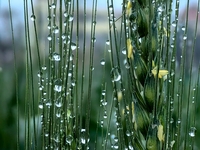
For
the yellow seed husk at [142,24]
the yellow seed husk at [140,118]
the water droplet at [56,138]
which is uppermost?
the yellow seed husk at [142,24]

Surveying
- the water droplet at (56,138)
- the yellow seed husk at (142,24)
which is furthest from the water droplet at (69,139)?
the yellow seed husk at (142,24)

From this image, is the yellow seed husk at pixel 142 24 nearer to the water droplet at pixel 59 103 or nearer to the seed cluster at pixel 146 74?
the seed cluster at pixel 146 74

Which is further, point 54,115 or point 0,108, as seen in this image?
point 0,108

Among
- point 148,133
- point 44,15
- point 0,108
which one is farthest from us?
point 0,108

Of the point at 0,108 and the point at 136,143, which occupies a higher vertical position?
the point at 136,143

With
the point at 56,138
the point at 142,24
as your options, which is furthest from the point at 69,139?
the point at 142,24

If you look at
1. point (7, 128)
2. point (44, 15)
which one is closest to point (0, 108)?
point (7, 128)

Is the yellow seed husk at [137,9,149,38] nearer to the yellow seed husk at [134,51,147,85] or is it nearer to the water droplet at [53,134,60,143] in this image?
the yellow seed husk at [134,51,147,85]

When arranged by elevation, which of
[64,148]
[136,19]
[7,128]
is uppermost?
[136,19]

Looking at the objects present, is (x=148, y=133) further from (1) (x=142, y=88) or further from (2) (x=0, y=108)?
(2) (x=0, y=108)

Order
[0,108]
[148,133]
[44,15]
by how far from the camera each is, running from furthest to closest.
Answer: [0,108] < [44,15] < [148,133]

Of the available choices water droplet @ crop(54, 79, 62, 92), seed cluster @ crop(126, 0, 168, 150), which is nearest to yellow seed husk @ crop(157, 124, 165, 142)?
seed cluster @ crop(126, 0, 168, 150)
